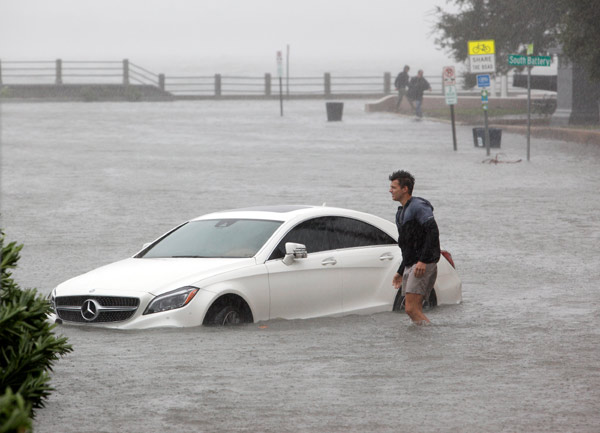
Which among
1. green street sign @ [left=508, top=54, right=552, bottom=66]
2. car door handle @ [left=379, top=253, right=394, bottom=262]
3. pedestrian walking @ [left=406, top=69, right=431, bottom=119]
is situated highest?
green street sign @ [left=508, top=54, right=552, bottom=66]

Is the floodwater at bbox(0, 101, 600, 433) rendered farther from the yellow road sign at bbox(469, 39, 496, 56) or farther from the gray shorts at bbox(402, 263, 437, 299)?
the yellow road sign at bbox(469, 39, 496, 56)

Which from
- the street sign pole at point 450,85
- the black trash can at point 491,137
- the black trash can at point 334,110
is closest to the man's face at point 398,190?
the street sign pole at point 450,85

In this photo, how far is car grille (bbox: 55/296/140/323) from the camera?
10.5 metres

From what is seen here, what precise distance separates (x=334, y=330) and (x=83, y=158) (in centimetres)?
2099

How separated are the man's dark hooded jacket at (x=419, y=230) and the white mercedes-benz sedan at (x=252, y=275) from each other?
988 mm

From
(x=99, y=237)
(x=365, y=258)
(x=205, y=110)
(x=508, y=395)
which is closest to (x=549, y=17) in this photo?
(x=205, y=110)

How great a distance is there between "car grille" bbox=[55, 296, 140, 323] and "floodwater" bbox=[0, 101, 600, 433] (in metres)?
0.21

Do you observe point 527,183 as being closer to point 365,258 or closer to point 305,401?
point 365,258

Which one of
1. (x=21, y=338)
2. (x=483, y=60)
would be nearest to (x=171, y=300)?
(x=21, y=338)

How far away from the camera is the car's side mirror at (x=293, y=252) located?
1109cm

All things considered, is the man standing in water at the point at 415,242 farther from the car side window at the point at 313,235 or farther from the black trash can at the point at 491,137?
the black trash can at the point at 491,137

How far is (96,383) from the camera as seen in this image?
8195mm

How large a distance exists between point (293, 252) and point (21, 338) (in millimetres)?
5135

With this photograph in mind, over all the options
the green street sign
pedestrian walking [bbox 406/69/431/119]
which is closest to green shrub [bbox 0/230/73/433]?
the green street sign
